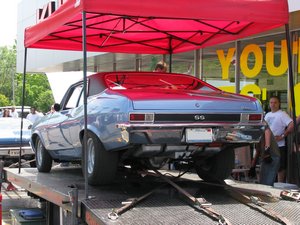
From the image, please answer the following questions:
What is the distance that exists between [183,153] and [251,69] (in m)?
6.86

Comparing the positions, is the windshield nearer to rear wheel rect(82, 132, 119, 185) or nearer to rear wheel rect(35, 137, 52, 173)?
rear wheel rect(82, 132, 119, 185)

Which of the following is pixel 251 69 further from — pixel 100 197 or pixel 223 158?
pixel 100 197

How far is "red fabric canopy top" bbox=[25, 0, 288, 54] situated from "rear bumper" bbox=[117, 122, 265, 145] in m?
1.10

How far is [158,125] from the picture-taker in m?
4.91

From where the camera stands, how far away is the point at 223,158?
606 cm

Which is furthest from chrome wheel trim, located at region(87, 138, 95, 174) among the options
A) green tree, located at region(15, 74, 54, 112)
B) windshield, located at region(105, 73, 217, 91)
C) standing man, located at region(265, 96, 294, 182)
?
green tree, located at region(15, 74, 54, 112)

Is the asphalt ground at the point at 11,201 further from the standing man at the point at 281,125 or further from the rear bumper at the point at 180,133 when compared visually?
the standing man at the point at 281,125

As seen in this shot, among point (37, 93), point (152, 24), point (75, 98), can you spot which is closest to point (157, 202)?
point (75, 98)

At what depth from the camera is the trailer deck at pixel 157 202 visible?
4242 mm

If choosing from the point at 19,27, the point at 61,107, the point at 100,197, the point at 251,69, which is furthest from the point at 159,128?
the point at 19,27

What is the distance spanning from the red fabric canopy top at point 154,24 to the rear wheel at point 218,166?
156 cm

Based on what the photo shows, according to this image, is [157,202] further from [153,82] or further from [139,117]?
[153,82]

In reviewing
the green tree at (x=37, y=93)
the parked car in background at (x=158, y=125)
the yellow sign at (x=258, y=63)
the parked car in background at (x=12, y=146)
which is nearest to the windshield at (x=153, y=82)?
the parked car in background at (x=158, y=125)

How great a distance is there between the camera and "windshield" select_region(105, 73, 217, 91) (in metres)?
6.10
